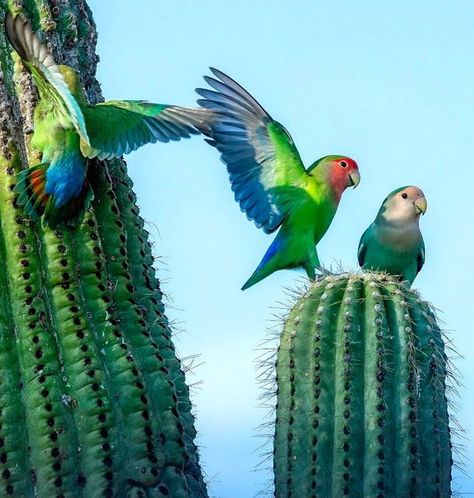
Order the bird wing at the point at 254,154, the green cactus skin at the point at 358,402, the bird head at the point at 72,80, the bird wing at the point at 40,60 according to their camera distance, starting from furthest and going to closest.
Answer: the bird wing at the point at 254,154, the green cactus skin at the point at 358,402, the bird head at the point at 72,80, the bird wing at the point at 40,60

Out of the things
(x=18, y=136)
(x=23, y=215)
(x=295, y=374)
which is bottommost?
(x=295, y=374)

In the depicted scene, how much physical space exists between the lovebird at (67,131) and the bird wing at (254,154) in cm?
91

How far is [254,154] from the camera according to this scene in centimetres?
530

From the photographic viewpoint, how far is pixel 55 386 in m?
4.11

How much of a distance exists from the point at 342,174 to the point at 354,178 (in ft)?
0.28

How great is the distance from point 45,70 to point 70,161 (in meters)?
0.36

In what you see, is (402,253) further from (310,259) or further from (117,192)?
(117,192)

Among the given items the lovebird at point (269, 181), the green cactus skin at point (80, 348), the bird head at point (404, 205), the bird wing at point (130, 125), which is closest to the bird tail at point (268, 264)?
the lovebird at point (269, 181)

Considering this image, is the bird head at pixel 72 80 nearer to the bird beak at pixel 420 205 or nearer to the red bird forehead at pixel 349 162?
the red bird forehead at pixel 349 162

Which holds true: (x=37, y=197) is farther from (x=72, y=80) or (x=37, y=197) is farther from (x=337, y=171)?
(x=337, y=171)

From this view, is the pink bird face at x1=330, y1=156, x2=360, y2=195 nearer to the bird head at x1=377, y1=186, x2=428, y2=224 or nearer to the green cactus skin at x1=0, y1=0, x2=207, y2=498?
the bird head at x1=377, y1=186, x2=428, y2=224

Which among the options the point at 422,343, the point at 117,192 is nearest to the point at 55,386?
the point at 117,192

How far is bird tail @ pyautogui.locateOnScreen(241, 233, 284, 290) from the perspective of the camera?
530cm

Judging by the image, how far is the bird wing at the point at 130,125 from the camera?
4.21 metres
